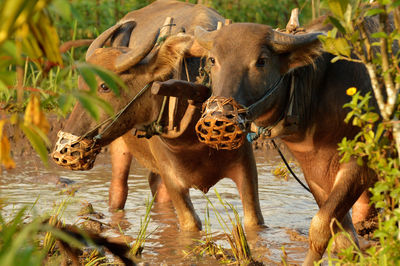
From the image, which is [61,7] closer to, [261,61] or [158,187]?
[261,61]

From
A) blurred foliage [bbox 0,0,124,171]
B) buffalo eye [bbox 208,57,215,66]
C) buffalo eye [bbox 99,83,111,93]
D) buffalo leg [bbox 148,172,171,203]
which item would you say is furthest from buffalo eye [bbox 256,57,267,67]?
buffalo leg [bbox 148,172,171,203]

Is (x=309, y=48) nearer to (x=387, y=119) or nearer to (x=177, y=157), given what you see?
(x=387, y=119)

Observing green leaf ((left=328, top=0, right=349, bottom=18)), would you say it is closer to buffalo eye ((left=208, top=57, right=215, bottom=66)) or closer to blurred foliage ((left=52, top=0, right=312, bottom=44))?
buffalo eye ((left=208, top=57, right=215, bottom=66))

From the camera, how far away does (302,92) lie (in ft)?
11.5

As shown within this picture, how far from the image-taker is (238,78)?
3.26 metres

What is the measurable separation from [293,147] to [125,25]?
6.57ft

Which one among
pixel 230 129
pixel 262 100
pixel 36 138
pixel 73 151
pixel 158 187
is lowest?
pixel 158 187

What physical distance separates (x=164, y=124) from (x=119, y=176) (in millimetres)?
1648

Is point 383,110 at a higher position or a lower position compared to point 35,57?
lower

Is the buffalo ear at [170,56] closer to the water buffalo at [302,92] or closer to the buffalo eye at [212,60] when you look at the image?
the water buffalo at [302,92]

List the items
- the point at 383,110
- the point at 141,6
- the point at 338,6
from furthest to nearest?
the point at 141,6 < the point at 383,110 < the point at 338,6

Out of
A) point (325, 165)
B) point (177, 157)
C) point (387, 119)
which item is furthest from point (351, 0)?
point (177, 157)

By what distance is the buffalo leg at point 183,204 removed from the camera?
4777 mm

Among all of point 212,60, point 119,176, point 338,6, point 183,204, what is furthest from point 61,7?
point 119,176
